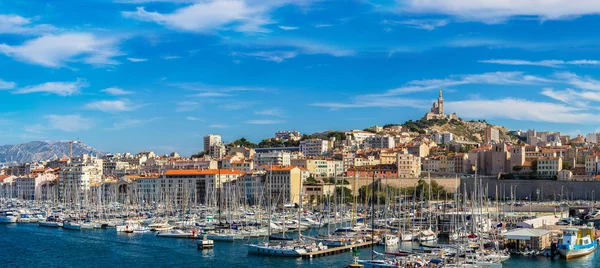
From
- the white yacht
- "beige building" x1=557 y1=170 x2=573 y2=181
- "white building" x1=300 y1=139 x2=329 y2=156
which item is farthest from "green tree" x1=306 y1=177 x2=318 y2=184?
"white building" x1=300 y1=139 x2=329 y2=156

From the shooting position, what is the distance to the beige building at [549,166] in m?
A: 67.8

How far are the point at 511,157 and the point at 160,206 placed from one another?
118 ft

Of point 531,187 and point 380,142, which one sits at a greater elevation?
point 380,142

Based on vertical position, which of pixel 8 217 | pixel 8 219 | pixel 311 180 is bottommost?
pixel 8 219

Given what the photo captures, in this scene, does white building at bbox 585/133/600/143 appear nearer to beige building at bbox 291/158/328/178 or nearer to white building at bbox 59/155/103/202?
beige building at bbox 291/158/328/178

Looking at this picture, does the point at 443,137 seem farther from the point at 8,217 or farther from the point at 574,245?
the point at 574,245

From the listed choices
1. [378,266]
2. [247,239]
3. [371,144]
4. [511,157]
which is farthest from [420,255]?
[371,144]

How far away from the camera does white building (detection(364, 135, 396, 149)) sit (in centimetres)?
9869

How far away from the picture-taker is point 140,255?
110 feet

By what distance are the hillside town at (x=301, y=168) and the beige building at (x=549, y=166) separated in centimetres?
9

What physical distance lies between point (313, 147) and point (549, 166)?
35556 mm

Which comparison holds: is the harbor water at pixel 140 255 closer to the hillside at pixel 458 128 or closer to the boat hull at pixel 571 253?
the boat hull at pixel 571 253

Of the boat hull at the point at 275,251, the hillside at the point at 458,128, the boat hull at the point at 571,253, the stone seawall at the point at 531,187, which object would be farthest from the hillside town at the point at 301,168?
the boat hull at the point at 571,253

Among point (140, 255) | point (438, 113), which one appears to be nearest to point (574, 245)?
point (140, 255)
